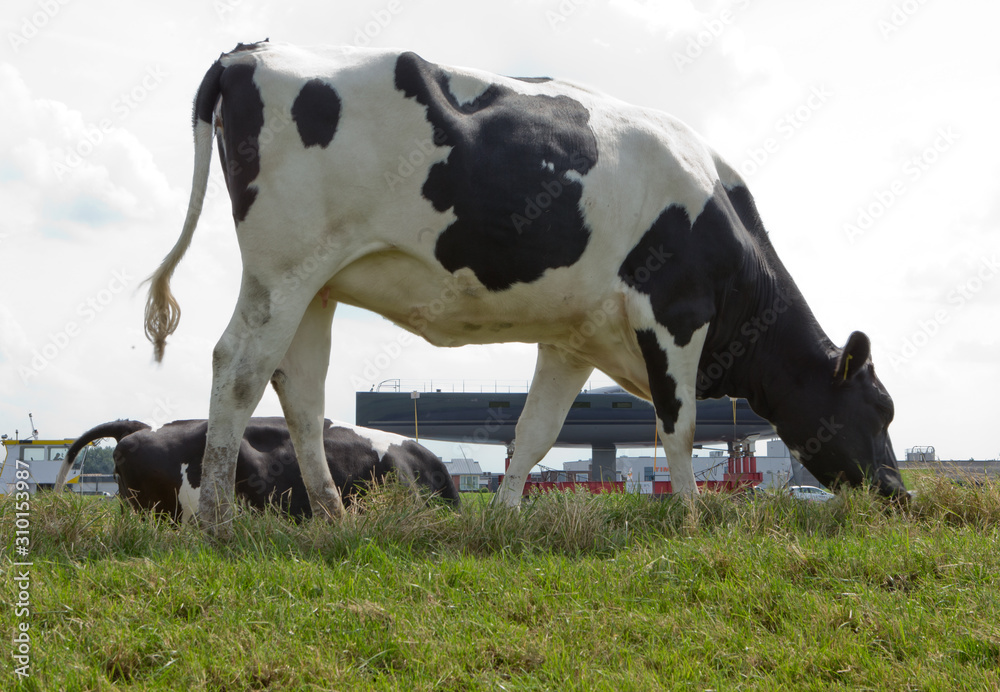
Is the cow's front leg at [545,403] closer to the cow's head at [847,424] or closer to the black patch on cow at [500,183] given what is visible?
the black patch on cow at [500,183]

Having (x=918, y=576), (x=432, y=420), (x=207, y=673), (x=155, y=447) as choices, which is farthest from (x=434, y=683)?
(x=432, y=420)

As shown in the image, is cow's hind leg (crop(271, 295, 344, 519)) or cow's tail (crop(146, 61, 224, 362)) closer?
cow's tail (crop(146, 61, 224, 362))

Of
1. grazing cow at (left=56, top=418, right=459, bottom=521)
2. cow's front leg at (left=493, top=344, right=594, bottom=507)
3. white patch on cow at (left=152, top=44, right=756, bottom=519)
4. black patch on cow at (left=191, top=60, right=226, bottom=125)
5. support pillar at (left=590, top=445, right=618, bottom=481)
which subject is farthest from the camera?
support pillar at (left=590, top=445, right=618, bottom=481)

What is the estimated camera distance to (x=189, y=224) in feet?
18.3

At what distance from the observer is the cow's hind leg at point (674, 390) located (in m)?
5.65

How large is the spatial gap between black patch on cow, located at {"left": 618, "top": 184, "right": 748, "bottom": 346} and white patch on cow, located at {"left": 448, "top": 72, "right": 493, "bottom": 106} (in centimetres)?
148

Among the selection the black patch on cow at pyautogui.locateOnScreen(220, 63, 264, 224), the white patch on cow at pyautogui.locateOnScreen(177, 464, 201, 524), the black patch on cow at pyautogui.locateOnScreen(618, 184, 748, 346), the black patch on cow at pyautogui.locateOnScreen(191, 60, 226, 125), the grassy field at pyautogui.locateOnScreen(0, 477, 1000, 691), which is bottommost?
the grassy field at pyautogui.locateOnScreen(0, 477, 1000, 691)

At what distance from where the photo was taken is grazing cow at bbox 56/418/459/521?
270 inches

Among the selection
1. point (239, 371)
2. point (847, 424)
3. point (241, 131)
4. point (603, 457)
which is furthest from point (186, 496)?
point (603, 457)

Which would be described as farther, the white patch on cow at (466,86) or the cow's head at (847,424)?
the cow's head at (847,424)

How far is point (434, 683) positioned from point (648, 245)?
11.9ft

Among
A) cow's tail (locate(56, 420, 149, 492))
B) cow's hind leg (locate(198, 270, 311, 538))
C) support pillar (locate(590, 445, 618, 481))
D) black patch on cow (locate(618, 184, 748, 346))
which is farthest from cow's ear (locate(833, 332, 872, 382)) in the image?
support pillar (locate(590, 445, 618, 481))

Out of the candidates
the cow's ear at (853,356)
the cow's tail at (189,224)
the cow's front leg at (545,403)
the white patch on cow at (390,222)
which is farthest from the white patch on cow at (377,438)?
the cow's ear at (853,356)

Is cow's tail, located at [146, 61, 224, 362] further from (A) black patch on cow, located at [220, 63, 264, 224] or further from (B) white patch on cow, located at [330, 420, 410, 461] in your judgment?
(B) white patch on cow, located at [330, 420, 410, 461]
